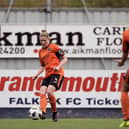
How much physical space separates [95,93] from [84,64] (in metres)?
1.23

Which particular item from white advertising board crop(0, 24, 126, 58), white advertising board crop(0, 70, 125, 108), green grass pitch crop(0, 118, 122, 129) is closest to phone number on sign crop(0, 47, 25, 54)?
white advertising board crop(0, 24, 126, 58)

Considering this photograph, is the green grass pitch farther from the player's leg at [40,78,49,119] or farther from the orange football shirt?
the orange football shirt

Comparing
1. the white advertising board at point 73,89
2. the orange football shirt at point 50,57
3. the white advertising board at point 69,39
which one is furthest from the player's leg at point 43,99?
the white advertising board at point 69,39

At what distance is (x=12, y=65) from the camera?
20453 mm

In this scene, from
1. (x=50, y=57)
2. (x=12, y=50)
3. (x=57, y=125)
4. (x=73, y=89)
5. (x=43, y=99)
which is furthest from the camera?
(x=12, y=50)

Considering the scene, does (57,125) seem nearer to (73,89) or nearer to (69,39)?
(73,89)

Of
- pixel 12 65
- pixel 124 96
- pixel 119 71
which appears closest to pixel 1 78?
pixel 12 65

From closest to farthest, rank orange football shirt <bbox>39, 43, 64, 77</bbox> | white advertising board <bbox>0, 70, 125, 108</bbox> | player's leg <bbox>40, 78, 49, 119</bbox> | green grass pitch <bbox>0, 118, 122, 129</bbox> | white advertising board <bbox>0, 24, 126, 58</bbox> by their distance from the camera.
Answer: green grass pitch <bbox>0, 118, 122, 129</bbox>, player's leg <bbox>40, 78, 49, 119</bbox>, orange football shirt <bbox>39, 43, 64, 77</bbox>, white advertising board <bbox>0, 70, 125, 108</bbox>, white advertising board <bbox>0, 24, 126, 58</bbox>

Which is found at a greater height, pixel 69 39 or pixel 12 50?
pixel 69 39

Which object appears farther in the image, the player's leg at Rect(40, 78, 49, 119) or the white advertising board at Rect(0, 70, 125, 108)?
the white advertising board at Rect(0, 70, 125, 108)

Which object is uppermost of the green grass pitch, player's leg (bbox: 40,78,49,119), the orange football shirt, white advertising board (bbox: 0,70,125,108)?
the orange football shirt

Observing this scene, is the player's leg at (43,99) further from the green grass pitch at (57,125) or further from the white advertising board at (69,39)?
the white advertising board at (69,39)

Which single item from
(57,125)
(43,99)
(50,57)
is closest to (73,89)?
(50,57)

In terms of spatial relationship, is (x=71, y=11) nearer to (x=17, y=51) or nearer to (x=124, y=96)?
(x=17, y=51)
